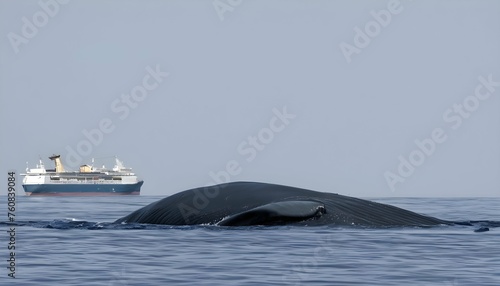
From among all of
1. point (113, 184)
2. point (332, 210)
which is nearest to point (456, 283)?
point (332, 210)

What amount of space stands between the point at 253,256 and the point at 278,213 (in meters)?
3.41

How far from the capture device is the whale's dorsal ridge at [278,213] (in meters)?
20.0

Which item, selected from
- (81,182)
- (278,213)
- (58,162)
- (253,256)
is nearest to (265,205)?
(278,213)

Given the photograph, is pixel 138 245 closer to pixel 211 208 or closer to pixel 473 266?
pixel 211 208

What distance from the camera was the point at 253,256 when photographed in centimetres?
1666

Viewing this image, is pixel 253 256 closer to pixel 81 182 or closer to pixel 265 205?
pixel 265 205

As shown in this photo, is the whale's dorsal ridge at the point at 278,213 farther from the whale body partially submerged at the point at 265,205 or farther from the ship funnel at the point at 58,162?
the ship funnel at the point at 58,162

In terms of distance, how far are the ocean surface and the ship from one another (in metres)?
147

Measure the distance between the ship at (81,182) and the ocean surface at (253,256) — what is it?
147124mm

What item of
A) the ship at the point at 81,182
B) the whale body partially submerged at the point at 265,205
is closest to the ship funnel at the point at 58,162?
the ship at the point at 81,182

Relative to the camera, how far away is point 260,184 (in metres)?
23.5

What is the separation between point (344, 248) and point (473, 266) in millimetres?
2589

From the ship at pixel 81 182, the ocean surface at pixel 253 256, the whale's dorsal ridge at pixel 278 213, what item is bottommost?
the ocean surface at pixel 253 256

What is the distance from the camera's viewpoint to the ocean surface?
46.0 feet
